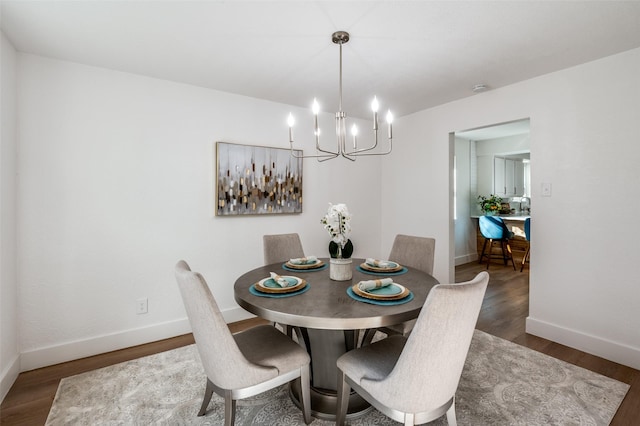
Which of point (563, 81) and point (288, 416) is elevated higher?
A: point (563, 81)

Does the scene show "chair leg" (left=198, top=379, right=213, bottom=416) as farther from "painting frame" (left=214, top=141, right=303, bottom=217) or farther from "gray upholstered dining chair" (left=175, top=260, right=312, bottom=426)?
"painting frame" (left=214, top=141, right=303, bottom=217)

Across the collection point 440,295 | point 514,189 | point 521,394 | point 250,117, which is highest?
point 250,117

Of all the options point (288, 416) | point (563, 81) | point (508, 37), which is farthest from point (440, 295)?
point (563, 81)

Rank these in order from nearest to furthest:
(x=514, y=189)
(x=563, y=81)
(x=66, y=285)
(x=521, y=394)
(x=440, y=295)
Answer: (x=440, y=295)
(x=521, y=394)
(x=66, y=285)
(x=563, y=81)
(x=514, y=189)

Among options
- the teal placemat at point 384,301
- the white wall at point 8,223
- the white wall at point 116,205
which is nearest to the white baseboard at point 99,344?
the white wall at point 116,205

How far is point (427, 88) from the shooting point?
9.88ft

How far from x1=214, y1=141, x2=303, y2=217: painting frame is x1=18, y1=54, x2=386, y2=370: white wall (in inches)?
3.8

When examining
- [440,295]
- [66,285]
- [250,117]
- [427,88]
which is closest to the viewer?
[440,295]

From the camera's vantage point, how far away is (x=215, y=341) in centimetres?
133

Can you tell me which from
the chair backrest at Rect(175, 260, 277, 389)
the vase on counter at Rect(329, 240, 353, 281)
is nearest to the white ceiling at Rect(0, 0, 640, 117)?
the vase on counter at Rect(329, 240, 353, 281)

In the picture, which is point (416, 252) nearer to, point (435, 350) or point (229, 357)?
point (435, 350)

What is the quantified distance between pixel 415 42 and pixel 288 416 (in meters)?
2.53

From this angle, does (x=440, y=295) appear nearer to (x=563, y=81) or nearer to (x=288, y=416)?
(x=288, y=416)

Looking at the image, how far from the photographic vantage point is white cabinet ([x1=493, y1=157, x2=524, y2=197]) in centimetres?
594
